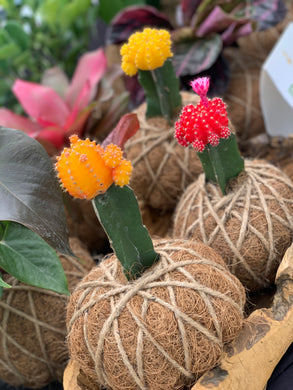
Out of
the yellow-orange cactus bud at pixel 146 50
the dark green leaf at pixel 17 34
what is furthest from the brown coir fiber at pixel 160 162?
the dark green leaf at pixel 17 34

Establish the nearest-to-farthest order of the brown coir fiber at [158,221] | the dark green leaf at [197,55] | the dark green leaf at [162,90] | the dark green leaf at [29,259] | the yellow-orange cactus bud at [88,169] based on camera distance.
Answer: the yellow-orange cactus bud at [88,169]
the dark green leaf at [29,259]
the dark green leaf at [162,90]
the brown coir fiber at [158,221]
the dark green leaf at [197,55]

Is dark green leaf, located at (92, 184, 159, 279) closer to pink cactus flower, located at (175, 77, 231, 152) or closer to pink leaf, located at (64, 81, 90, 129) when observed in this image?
pink cactus flower, located at (175, 77, 231, 152)

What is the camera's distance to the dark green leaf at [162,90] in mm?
643

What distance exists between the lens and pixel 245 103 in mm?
865

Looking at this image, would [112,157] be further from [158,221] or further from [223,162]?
[158,221]

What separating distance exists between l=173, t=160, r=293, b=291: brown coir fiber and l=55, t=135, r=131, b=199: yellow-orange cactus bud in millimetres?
178

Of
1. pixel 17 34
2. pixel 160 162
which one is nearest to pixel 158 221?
pixel 160 162

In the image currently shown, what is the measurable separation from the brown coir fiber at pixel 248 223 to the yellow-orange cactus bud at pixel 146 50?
0.55 feet

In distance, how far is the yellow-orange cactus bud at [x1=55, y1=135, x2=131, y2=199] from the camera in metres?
0.40

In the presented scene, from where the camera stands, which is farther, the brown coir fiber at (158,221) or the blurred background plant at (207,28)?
the blurred background plant at (207,28)

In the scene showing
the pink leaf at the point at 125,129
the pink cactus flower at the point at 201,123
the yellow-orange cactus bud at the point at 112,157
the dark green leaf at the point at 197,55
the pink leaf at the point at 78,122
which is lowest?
the pink leaf at the point at 78,122

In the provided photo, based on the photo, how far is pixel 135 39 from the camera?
56 cm

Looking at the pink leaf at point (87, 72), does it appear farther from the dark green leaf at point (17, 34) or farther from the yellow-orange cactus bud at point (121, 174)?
the yellow-orange cactus bud at point (121, 174)

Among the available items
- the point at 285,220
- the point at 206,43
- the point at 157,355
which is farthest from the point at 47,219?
the point at 206,43
